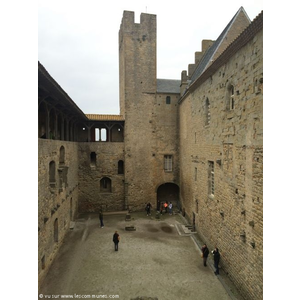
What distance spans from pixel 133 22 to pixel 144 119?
8.53 meters

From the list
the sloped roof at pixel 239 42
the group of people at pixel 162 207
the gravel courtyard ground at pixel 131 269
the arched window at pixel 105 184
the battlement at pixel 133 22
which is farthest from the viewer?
the arched window at pixel 105 184

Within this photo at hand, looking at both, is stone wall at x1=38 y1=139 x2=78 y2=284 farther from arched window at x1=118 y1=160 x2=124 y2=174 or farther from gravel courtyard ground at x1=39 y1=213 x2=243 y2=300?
arched window at x1=118 y1=160 x2=124 y2=174

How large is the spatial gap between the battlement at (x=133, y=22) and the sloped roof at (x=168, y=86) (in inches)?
198

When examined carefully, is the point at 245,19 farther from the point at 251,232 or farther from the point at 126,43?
the point at 251,232

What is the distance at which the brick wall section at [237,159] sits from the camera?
7.25 metres

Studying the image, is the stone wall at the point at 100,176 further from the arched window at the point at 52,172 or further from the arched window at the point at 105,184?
the arched window at the point at 52,172

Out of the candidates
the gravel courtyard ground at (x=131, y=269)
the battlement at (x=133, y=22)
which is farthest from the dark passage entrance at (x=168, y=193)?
the battlement at (x=133, y=22)

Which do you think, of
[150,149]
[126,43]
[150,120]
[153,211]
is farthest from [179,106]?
[153,211]

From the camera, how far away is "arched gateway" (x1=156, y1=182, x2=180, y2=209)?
21.1 meters

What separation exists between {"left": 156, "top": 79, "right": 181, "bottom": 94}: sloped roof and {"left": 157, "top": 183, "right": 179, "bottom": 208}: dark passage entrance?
883cm

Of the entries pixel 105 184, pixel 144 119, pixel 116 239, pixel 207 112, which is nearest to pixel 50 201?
pixel 116 239

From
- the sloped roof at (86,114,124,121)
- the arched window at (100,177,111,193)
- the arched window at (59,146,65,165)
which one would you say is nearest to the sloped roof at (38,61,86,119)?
the arched window at (59,146,65,165)

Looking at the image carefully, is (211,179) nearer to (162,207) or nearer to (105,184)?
(162,207)

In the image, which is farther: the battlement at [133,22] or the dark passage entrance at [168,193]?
the dark passage entrance at [168,193]
